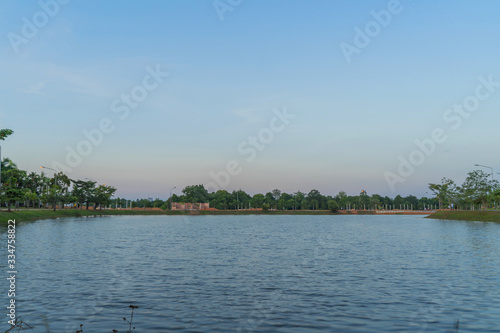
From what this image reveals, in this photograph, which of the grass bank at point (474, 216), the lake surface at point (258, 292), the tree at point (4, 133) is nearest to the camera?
the lake surface at point (258, 292)

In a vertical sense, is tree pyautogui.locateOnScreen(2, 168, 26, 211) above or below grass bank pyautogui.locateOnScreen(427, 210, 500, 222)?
above

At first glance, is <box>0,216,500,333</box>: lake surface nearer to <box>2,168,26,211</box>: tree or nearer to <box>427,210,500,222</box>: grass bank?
<box>2,168,26,211</box>: tree

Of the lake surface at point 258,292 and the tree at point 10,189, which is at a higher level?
the tree at point 10,189

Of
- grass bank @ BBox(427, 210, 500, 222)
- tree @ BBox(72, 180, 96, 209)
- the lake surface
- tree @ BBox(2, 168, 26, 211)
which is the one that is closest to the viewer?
the lake surface

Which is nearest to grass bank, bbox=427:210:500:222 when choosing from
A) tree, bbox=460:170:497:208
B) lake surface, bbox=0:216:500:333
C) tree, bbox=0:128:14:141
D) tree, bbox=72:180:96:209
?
tree, bbox=460:170:497:208

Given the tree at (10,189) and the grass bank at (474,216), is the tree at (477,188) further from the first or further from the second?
the tree at (10,189)

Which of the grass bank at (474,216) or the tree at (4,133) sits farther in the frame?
the grass bank at (474,216)

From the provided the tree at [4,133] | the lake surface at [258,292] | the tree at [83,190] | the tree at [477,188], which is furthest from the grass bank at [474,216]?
the tree at [83,190]

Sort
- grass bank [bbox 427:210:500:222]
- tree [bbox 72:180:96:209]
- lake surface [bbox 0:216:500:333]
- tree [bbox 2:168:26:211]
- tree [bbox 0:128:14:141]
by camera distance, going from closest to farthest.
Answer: lake surface [bbox 0:216:500:333], tree [bbox 0:128:14:141], tree [bbox 2:168:26:211], grass bank [bbox 427:210:500:222], tree [bbox 72:180:96:209]

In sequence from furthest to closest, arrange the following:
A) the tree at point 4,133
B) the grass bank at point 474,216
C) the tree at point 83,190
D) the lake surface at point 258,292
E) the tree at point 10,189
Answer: the tree at point 83,190 < the grass bank at point 474,216 < the tree at point 10,189 < the tree at point 4,133 < the lake surface at point 258,292

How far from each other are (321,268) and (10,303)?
77.8ft

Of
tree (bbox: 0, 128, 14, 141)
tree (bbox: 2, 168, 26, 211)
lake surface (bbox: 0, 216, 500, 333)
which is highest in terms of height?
tree (bbox: 0, 128, 14, 141)

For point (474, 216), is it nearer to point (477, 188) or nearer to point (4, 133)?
point (477, 188)

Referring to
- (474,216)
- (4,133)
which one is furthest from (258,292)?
(474,216)
